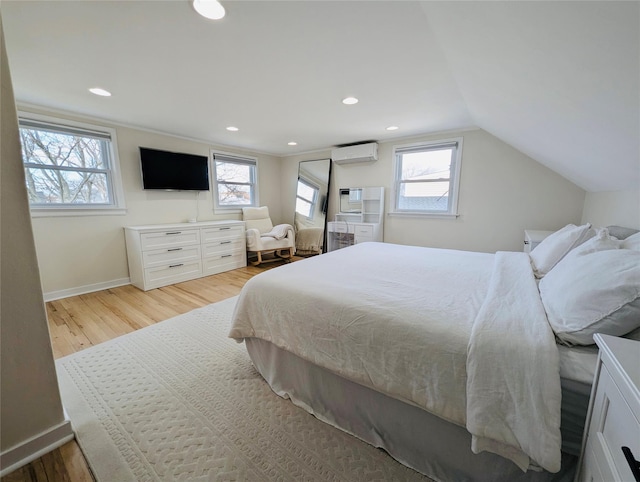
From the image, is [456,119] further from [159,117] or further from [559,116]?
[159,117]

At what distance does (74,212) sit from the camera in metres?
3.01

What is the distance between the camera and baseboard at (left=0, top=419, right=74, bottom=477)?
3.50ft

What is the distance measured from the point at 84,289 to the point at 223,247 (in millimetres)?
1787

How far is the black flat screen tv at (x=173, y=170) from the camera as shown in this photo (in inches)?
138

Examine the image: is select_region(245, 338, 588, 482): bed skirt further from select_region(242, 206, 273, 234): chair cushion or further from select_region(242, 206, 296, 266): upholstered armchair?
select_region(242, 206, 273, 234): chair cushion

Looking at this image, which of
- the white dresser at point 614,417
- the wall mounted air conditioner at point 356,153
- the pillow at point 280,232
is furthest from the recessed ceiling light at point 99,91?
the white dresser at point 614,417

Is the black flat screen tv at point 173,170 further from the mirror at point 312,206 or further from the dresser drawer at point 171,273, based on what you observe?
the mirror at point 312,206

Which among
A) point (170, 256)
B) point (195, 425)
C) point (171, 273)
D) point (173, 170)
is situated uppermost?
point (173, 170)

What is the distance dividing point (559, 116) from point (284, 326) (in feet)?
7.35

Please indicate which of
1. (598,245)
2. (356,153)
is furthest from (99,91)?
(598,245)

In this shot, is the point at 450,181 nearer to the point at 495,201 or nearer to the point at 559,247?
the point at 495,201

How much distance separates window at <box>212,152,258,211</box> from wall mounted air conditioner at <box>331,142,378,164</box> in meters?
1.76

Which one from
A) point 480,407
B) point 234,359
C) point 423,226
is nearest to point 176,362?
point 234,359

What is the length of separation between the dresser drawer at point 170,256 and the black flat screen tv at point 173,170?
986 millimetres
